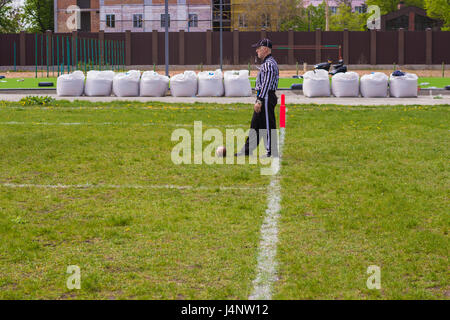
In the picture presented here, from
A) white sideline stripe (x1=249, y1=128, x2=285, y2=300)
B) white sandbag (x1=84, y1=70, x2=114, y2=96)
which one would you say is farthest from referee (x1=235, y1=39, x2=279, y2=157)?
white sandbag (x1=84, y1=70, x2=114, y2=96)

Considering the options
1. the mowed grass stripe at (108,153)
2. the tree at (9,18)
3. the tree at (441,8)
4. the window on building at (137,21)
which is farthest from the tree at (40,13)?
the mowed grass stripe at (108,153)

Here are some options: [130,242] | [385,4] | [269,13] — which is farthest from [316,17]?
[130,242]

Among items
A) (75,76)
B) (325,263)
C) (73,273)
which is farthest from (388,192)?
(75,76)

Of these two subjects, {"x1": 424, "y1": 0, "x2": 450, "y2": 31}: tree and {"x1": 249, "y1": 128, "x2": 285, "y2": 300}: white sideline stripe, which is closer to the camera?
{"x1": 249, "y1": 128, "x2": 285, "y2": 300}: white sideline stripe

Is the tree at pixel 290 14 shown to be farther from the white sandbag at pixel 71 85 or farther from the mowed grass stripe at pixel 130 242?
the mowed grass stripe at pixel 130 242

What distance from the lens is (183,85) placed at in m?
25.1

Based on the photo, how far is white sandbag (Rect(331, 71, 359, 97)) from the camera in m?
24.6

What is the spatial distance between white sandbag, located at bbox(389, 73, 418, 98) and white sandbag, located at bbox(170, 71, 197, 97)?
696 centimetres

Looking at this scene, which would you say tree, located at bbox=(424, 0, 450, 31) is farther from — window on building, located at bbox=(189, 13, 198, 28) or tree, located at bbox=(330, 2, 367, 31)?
window on building, located at bbox=(189, 13, 198, 28)

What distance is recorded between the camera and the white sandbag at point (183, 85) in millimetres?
25141

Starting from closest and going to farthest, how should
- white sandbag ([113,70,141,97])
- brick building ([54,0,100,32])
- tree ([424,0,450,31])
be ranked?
1. white sandbag ([113,70,141,97])
2. tree ([424,0,450,31])
3. brick building ([54,0,100,32])

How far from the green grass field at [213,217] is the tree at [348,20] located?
71049mm

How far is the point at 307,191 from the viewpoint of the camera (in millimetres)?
8500

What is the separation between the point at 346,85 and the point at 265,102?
1426 centimetres
